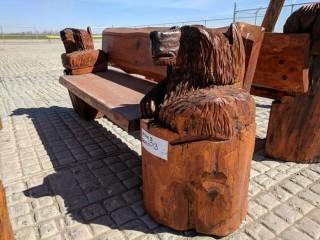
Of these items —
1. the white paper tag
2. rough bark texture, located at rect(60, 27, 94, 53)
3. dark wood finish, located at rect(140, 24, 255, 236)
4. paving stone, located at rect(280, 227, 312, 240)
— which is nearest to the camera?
dark wood finish, located at rect(140, 24, 255, 236)

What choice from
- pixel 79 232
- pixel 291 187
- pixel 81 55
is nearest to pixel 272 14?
pixel 291 187

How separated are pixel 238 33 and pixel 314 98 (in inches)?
51.6

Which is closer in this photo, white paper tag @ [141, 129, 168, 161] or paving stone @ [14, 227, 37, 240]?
white paper tag @ [141, 129, 168, 161]

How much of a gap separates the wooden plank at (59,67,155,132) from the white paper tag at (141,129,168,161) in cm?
24

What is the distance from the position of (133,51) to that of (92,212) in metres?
1.85

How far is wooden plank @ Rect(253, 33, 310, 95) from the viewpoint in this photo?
2307 millimetres

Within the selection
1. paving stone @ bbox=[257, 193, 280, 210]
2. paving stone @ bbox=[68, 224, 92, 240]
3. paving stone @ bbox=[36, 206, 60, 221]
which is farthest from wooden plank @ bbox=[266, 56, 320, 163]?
paving stone @ bbox=[36, 206, 60, 221]

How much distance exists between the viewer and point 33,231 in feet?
5.97

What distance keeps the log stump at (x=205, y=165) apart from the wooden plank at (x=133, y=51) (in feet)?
3.46

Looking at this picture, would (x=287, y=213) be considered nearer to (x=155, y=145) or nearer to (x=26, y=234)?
(x=155, y=145)

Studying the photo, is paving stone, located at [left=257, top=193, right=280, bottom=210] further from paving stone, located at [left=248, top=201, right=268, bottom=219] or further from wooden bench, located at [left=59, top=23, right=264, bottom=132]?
wooden bench, located at [left=59, top=23, right=264, bottom=132]

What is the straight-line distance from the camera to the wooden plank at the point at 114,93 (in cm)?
201

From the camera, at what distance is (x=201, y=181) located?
1.60m

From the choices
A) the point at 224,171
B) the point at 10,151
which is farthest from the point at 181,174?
the point at 10,151
